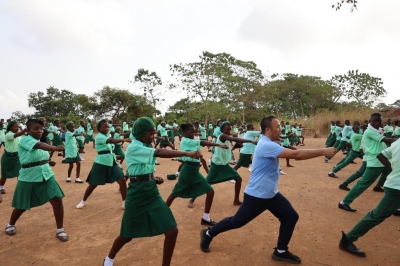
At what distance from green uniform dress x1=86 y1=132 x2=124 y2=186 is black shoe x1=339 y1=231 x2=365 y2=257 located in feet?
13.0

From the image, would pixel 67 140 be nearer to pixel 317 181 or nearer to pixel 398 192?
pixel 317 181

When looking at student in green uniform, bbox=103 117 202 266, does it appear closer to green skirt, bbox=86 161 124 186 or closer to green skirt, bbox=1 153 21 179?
green skirt, bbox=86 161 124 186

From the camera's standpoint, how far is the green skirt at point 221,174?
514 centimetres

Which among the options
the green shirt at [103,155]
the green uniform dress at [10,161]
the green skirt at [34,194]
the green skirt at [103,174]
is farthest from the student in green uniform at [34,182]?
the green uniform dress at [10,161]

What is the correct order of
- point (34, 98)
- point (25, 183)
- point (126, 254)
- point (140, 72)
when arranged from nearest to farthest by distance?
point (126, 254), point (25, 183), point (140, 72), point (34, 98)

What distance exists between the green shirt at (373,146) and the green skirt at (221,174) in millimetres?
2405

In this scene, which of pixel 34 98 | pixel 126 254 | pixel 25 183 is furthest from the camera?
pixel 34 98

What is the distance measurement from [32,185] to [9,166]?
303cm

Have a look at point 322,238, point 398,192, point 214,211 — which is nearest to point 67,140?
point 214,211

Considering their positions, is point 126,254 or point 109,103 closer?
point 126,254

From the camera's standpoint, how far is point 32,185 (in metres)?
4.07

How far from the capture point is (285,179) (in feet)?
27.2

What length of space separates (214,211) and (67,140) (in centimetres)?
546

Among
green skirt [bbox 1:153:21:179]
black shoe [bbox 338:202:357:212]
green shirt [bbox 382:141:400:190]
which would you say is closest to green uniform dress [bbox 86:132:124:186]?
green skirt [bbox 1:153:21:179]
